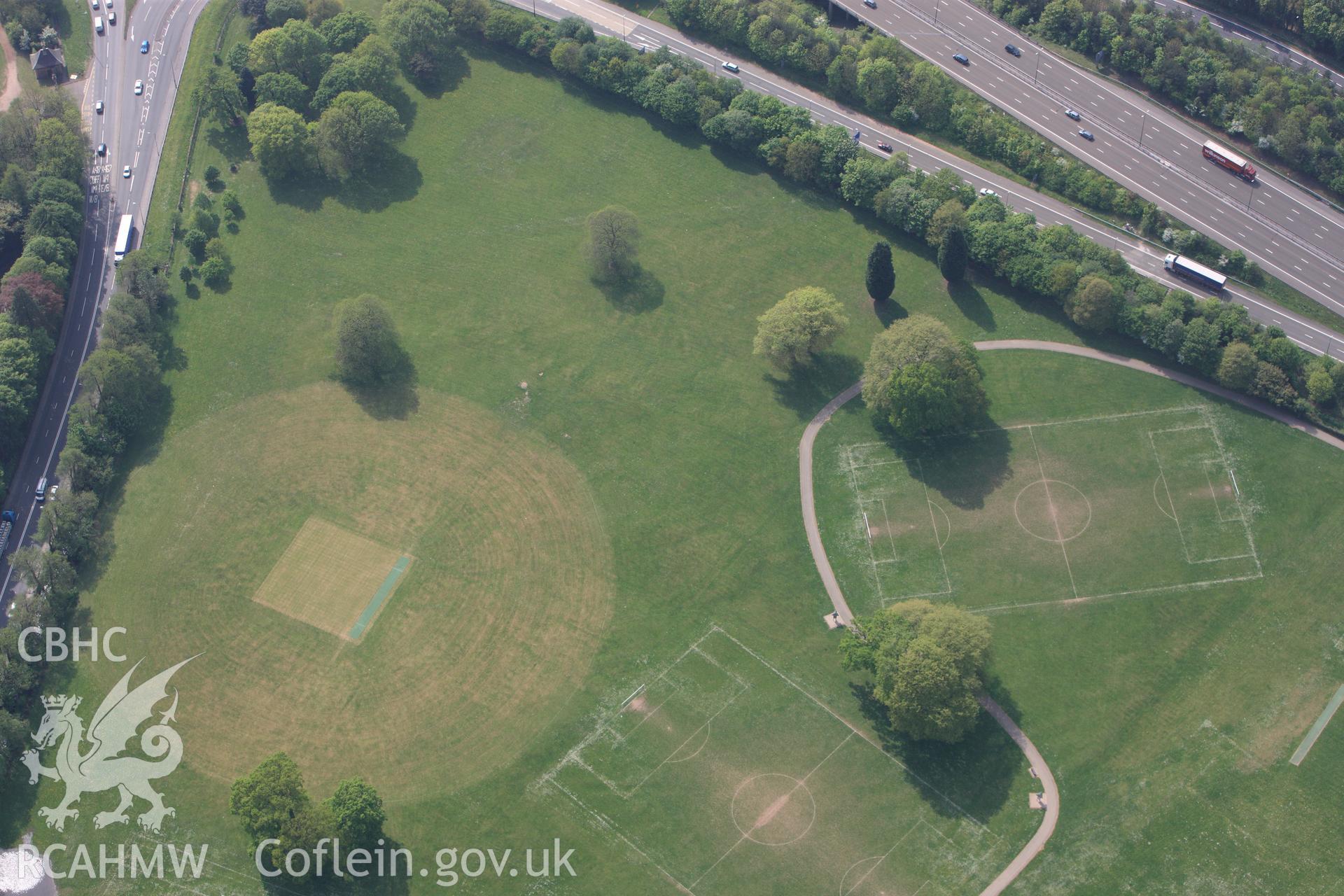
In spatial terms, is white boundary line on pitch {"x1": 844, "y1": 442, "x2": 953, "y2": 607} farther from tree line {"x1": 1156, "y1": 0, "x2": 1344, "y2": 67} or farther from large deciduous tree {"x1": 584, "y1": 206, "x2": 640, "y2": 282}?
tree line {"x1": 1156, "y1": 0, "x2": 1344, "y2": 67}

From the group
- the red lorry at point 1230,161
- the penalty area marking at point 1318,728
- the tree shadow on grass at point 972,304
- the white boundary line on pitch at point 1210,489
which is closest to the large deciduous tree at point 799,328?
the tree shadow on grass at point 972,304

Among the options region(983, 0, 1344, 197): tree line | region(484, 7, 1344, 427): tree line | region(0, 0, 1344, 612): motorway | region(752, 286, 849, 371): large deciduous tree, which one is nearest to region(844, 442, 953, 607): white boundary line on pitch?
region(752, 286, 849, 371): large deciduous tree

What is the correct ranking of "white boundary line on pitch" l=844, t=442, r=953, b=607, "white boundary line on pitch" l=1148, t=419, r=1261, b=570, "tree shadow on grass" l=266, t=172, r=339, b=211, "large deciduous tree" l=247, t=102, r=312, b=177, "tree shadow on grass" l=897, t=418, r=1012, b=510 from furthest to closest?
"tree shadow on grass" l=266, t=172, r=339, b=211, "large deciduous tree" l=247, t=102, r=312, b=177, "tree shadow on grass" l=897, t=418, r=1012, b=510, "white boundary line on pitch" l=1148, t=419, r=1261, b=570, "white boundary line on pitch" l=844, t=442, r=953, b=607

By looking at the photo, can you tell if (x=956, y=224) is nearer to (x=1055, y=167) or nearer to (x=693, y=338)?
(x=1055, y=167)

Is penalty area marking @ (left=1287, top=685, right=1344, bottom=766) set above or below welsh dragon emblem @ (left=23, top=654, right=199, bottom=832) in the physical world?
above

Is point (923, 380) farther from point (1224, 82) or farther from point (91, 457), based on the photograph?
point (91, 457)

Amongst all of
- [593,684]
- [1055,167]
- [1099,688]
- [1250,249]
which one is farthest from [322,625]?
[1250,249]
